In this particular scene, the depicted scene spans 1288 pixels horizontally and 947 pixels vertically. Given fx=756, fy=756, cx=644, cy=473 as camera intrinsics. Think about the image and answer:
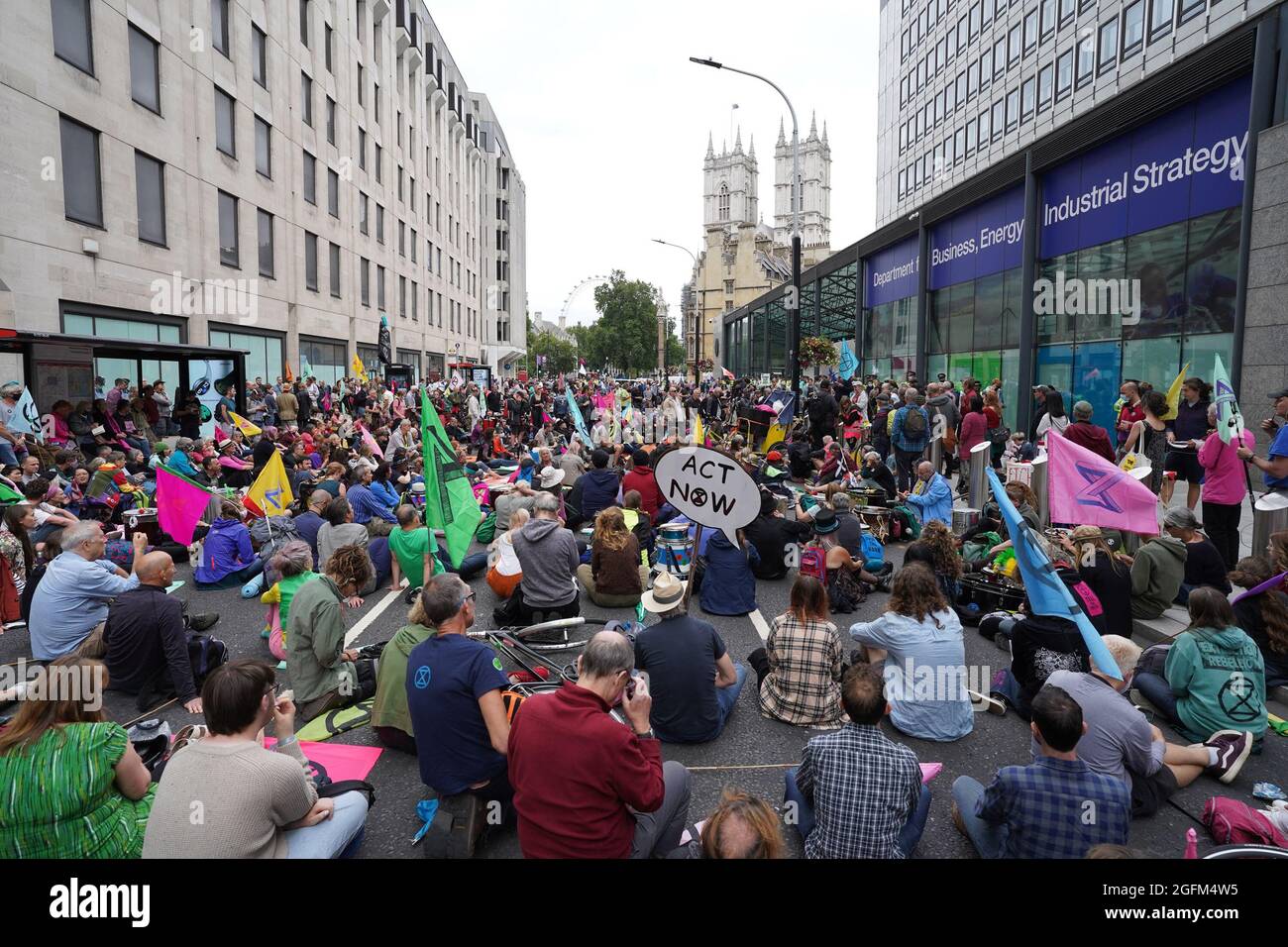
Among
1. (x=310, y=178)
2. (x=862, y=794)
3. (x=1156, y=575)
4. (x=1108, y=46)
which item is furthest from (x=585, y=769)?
(x=1108, y=46)

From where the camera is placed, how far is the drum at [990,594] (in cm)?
750

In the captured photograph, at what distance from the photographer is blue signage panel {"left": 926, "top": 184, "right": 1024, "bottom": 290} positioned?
Result: 20266 mm

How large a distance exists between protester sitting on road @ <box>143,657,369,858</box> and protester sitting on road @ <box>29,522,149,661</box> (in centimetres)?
348

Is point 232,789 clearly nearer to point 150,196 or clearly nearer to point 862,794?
point 862,794

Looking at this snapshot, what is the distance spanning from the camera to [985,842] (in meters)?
3.81

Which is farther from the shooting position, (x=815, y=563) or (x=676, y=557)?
(x=676, y=557)

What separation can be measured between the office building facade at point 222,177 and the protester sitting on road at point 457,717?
16.7 m

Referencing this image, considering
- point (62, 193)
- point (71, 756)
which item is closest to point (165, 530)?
point (71, 756)

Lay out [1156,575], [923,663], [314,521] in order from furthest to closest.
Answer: [314,521], [1156,575], [923,663]

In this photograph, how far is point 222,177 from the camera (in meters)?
23.9

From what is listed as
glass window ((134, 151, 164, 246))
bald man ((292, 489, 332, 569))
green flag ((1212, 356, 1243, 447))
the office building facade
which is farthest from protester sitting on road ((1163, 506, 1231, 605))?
glass window ((134, 151, 164, 246))

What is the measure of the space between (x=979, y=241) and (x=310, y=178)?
2611 cm

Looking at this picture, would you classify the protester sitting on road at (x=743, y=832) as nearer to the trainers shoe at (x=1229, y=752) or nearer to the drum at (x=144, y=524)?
the trainers shoe at (x=1229, y=752)
